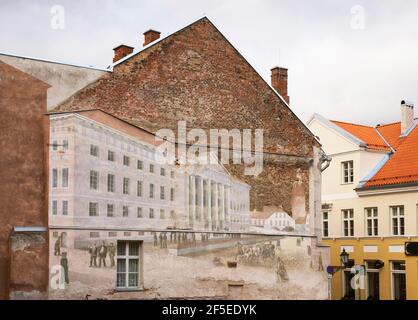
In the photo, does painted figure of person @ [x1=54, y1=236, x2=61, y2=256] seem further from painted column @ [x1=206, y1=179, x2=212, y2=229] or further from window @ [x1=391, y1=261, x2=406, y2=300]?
window @ [x1=391, y1=261, x2=406, y2=300]

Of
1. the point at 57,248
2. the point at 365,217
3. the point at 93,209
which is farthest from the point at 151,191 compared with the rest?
the point at 365,217

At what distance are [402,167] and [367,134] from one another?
3756 millimetres

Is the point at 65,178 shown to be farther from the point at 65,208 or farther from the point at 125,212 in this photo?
the point at 125,212

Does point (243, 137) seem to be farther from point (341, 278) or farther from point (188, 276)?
point (341, 278)

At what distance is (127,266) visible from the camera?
1983cm

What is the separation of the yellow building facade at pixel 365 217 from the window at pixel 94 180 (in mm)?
13732

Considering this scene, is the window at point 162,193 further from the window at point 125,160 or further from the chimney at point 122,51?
the chimney at point 122,51

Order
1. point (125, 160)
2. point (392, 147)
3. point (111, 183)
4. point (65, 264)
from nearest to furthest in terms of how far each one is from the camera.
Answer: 1. point (65, 264)
2. point (111, 183)
3. point (125, 160)
4. point (392, 147)

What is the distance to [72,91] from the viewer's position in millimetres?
19516

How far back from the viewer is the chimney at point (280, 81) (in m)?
24.8

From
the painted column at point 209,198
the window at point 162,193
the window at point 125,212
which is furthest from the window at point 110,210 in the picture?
the painted column at point 209,198

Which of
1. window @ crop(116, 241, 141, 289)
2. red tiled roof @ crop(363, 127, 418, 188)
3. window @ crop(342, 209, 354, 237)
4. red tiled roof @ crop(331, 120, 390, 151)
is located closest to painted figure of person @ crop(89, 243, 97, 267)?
window @ crop(116, 241, 141, 289)

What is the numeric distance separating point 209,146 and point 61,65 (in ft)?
17.2
